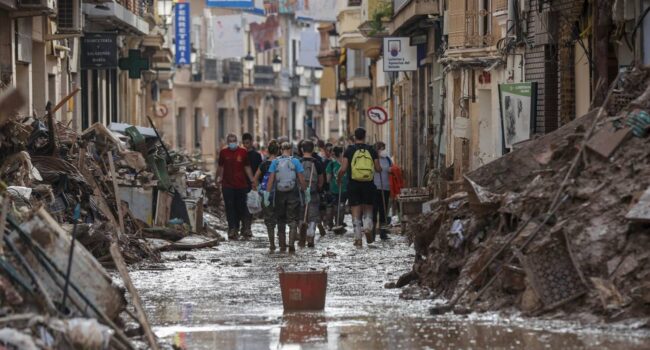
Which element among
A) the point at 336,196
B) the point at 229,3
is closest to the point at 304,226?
the point at 336,196

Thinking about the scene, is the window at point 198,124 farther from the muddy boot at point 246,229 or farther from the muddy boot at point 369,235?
the muddy boot at point 369,235

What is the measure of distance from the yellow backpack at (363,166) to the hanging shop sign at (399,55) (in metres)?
15.2

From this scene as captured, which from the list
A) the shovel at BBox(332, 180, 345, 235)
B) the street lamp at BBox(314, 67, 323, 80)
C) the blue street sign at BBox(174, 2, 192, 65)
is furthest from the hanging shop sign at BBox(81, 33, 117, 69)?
the street lamp at BBox(314, 67, 323, 80)

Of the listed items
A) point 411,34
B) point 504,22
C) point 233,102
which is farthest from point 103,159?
point 233,102

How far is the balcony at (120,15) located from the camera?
37125 mm

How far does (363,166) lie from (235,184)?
329 cm

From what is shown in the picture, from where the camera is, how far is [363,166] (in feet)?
76.4

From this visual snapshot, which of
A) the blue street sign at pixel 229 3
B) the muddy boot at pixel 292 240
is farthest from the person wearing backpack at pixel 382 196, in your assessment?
the blue street sign at pixel 229 3

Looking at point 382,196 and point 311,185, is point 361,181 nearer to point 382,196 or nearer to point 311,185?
point 311,185

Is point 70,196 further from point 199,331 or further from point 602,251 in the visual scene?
point 602,251

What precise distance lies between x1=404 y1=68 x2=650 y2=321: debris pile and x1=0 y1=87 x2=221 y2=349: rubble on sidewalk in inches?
117

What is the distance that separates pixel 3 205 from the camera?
1020cm

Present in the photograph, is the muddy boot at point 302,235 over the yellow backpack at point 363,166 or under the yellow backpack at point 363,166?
under

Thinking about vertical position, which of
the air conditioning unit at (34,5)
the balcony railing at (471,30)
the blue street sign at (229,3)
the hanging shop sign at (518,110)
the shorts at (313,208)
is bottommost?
the shorts at (313,208)
